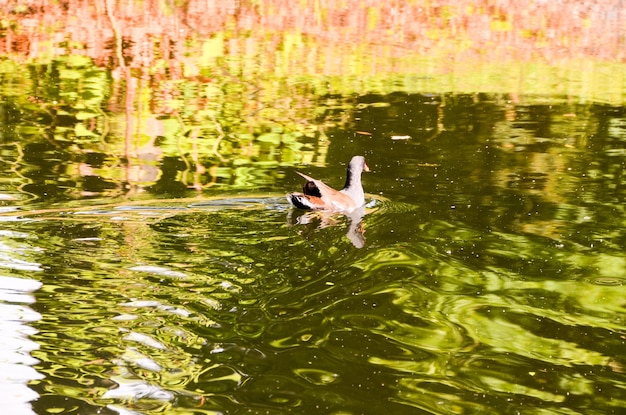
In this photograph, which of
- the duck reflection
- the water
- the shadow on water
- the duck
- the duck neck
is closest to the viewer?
the shadow on water

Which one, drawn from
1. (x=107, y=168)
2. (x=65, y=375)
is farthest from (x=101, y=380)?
(x=107, y=168)

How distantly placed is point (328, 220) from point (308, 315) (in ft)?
8.37

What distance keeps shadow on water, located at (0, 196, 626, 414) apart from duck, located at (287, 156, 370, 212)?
6.4 inches

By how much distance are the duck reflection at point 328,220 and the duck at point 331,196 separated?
0.18ft

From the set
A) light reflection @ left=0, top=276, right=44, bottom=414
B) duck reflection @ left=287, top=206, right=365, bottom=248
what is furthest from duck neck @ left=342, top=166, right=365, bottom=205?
light reflection @ left=0, top=276, right=44, bottom=414

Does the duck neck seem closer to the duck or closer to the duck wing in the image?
the duck

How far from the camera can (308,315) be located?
6180 millimetres

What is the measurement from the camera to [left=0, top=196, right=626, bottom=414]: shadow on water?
203 inches

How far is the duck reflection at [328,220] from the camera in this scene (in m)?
8.10

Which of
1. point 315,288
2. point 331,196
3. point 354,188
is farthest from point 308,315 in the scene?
point 354,188

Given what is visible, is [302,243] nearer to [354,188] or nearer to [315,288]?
[315,288]

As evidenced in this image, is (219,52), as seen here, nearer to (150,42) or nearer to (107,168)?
(150,42)

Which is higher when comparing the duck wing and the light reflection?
the duck wing

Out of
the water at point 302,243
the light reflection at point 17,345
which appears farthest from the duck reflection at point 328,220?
the light reflection at point 17,345
